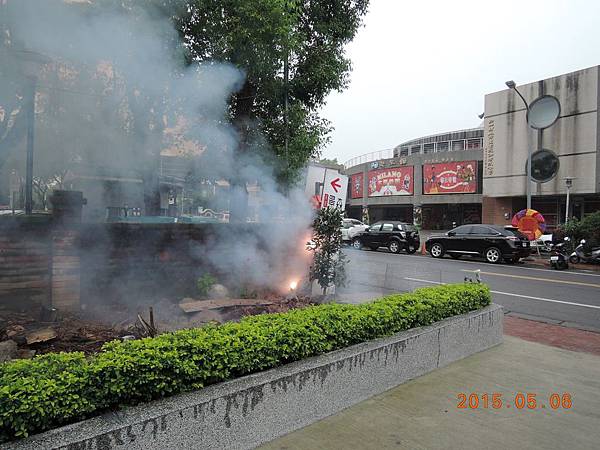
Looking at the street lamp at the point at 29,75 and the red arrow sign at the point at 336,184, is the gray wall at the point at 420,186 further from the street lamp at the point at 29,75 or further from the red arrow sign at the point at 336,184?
the street lamp at the point at 29,75

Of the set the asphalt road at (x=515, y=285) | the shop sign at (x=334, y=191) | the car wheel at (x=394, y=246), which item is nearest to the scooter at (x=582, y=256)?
the asphalt road at (x=515, y=285)

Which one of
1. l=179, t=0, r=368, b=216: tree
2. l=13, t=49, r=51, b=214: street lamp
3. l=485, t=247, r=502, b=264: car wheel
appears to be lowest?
l=485, t=247, r=502, b=264: car wheel

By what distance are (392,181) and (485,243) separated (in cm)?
1417

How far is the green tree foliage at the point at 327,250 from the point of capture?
5.41 m

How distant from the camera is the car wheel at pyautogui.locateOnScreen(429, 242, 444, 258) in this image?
47.6 feet

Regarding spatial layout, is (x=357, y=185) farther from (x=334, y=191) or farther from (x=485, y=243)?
(x=334, y=191)

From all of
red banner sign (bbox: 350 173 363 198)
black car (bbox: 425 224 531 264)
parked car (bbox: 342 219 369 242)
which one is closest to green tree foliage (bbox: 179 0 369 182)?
black car (bbox: 425 224 531 264)

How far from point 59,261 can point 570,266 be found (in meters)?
13.7

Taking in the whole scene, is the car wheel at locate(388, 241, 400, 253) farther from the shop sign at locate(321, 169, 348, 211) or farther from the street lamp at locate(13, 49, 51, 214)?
the street lamp at locate(13, 49, 51, 214)

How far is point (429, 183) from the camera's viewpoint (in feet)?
81.9

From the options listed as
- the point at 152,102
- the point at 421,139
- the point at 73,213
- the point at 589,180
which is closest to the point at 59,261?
the point at 73,213

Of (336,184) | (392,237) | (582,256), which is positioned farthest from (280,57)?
(582,256)

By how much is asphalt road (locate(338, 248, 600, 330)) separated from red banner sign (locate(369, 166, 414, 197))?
13136 millimetres
